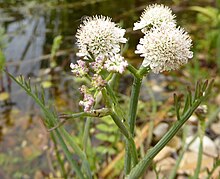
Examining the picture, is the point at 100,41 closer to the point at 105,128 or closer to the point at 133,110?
the point at 133,110

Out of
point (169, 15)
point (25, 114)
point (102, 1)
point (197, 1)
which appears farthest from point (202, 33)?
point (169, 15)

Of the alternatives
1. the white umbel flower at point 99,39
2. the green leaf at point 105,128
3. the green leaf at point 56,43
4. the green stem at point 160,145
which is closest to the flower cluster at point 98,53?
the white umbel flower at point 99,39

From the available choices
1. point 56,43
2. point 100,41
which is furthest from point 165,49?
point 56,43

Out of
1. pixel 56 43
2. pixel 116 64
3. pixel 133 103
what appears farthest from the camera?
pixel 56 43

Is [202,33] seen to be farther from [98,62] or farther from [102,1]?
[98,62]

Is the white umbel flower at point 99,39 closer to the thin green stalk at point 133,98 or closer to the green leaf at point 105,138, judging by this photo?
the thin green stalk at point 133,98

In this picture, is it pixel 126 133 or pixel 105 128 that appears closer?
pixel 126 133

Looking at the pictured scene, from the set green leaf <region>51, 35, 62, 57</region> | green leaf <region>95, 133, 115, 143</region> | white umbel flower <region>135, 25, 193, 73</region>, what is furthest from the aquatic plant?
green leaf <region>95, 133, 115, 143</region>

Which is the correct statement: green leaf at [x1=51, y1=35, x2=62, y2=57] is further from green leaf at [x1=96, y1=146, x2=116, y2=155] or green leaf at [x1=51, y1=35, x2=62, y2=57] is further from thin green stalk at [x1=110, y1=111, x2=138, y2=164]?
thin green stalk at [x1=110, y1=111, x2=138, y2=164]
